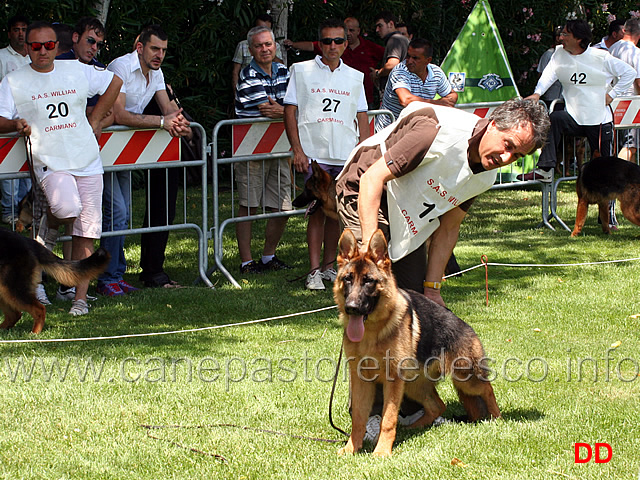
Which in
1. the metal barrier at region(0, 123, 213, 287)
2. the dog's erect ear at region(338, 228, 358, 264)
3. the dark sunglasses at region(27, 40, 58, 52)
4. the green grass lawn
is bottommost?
the green grass lawn

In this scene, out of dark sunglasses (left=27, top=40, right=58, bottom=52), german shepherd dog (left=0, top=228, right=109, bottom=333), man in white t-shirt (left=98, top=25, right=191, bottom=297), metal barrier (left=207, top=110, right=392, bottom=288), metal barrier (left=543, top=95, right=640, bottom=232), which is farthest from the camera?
metal barrier (left=543, top=95, right=640, bottom=232)

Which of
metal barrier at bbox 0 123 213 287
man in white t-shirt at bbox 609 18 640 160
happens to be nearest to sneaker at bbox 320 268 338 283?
metal barrier at bbox 0 123 213 287

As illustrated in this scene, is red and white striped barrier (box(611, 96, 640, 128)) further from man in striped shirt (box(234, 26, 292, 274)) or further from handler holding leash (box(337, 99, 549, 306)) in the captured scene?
handler holding leash (box(337, 99, 549, 306))

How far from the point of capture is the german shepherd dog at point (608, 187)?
33.8 ft

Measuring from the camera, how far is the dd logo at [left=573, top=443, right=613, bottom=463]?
13.5ft

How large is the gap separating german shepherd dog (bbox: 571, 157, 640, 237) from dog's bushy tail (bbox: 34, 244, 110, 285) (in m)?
6.37

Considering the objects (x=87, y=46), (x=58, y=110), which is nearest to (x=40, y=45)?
(x=58, y=110)

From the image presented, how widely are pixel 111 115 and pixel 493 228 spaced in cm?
568

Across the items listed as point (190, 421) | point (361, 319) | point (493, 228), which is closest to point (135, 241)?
point (493, 228)

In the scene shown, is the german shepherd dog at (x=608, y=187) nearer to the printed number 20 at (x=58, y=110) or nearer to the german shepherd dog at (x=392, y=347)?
the german shepherd dog at (x=392, y=347)

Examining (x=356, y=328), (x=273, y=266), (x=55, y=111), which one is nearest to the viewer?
(x=356, y=328)

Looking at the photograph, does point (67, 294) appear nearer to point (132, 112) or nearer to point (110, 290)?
point (110, 290)

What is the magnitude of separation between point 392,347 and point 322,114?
458 cm

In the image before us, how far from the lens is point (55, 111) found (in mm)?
6977
